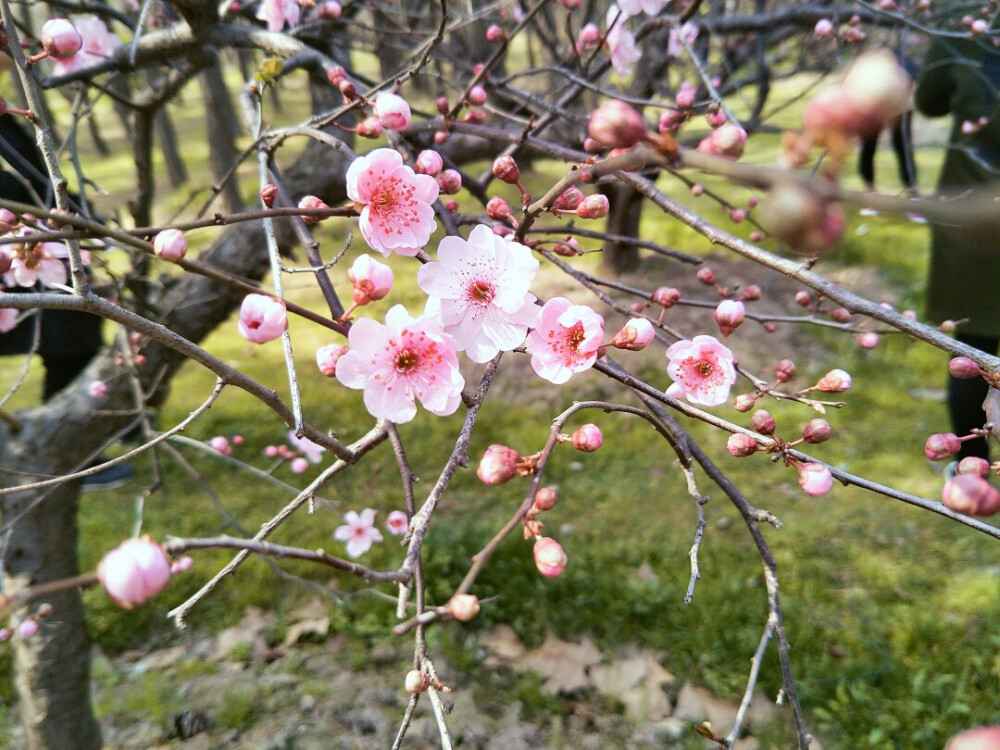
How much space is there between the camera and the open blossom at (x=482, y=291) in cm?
88

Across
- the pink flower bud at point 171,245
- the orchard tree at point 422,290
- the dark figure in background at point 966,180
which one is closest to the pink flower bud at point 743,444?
the orchard tree at point 422,290

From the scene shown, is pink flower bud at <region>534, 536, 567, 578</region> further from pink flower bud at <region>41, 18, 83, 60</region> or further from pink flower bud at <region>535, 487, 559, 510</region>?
pink flower bud at <region>41, 18, 83, 60</region>

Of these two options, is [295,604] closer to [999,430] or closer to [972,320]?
[999,430]

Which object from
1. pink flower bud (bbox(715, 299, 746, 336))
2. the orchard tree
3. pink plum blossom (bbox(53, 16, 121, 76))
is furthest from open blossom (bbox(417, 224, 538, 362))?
pink plum blossom (bbox(53, 16, 121, 76))

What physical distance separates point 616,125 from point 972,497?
1.55 feet

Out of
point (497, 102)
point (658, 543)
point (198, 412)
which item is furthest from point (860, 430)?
point (198, 412)

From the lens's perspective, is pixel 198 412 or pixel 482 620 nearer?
pixel 198 412

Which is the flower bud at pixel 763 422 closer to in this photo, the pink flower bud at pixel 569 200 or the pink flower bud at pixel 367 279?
the pink flower bud at pixel 569 200

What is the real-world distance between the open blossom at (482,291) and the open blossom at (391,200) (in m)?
0.07

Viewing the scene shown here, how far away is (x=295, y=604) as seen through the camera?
107 inches

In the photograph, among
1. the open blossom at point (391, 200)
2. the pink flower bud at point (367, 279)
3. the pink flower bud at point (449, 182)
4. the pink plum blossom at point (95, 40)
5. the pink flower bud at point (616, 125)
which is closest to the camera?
the pink flower bud at point (616, 125)

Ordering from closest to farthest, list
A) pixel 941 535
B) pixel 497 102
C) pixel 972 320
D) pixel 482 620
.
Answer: pixel 482 620
pixel 972 320
pixel 941 535
pixel 497 102

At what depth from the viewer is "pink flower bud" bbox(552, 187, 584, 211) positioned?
866mm

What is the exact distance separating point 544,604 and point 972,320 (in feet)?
7.21
